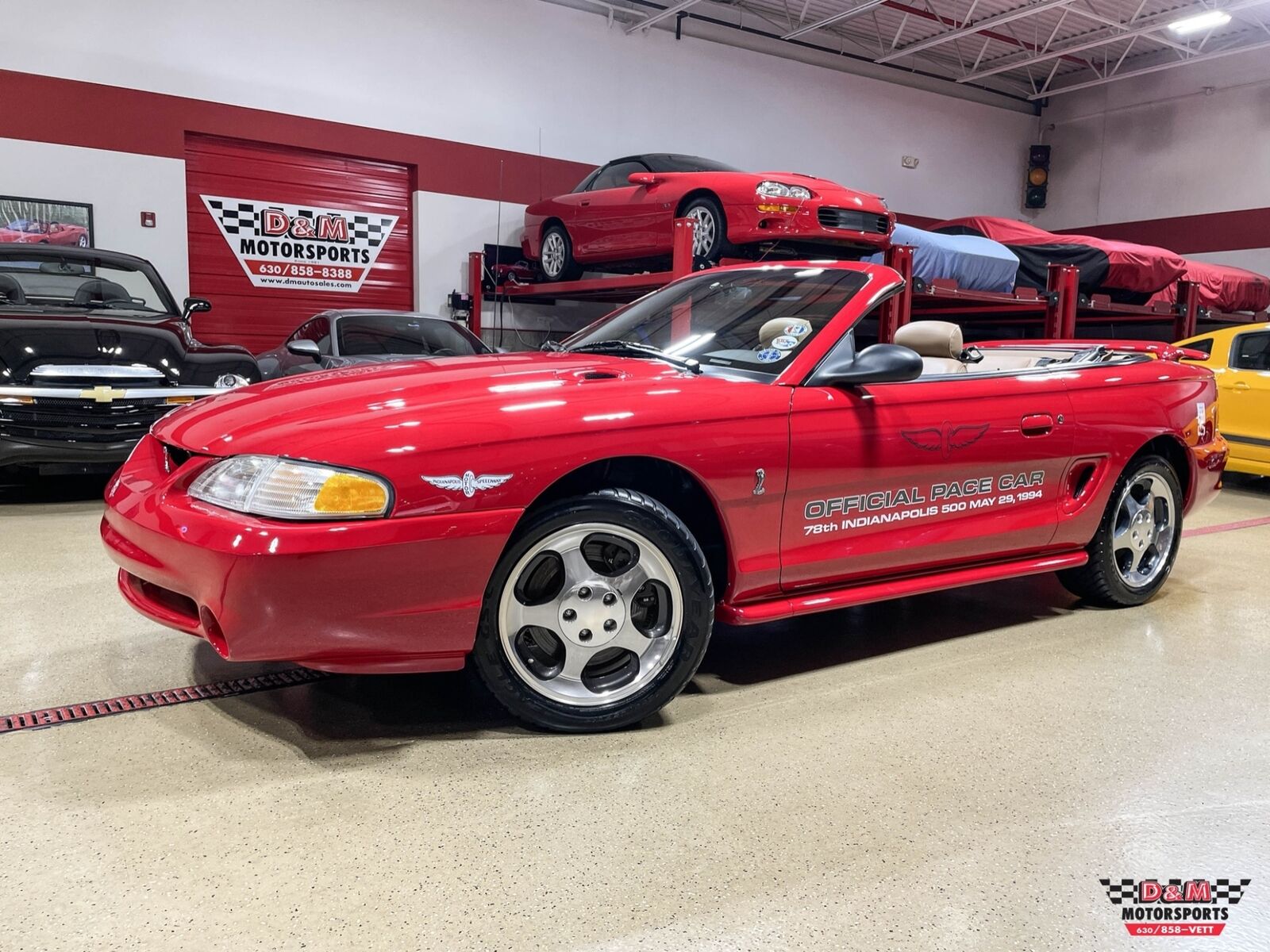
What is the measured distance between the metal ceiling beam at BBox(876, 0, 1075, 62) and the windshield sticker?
9402 millimetres

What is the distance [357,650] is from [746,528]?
0.98 metres

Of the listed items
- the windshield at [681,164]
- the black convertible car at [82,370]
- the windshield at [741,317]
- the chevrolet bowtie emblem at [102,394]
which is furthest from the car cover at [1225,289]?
the chevrolet bowtie emblem at [102,394]

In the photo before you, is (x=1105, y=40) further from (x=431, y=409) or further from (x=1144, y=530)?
(x=431, y=409)

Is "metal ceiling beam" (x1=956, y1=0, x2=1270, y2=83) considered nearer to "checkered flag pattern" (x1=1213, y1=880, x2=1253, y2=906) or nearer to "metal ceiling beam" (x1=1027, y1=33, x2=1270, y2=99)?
"metal ceiling beam" (x1=1027, y1=33, x2=1270, y2=99)

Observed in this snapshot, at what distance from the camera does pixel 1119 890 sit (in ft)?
5.19

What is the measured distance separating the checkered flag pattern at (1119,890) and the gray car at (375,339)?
4987 mm

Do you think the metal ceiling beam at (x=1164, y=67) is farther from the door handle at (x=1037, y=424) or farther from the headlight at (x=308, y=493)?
the headlight at (x=308, y=493)

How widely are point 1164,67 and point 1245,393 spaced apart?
774cm

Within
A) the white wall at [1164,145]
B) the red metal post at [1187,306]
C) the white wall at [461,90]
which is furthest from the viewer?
the white wall at [1164,145]

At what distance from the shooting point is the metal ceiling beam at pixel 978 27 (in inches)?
401

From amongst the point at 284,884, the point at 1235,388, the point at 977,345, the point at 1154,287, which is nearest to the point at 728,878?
the point at 284,884

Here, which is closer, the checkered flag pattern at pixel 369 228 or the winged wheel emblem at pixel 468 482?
the winged wheel emblem at pixel 468 482

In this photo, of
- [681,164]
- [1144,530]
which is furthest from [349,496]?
[681,164]

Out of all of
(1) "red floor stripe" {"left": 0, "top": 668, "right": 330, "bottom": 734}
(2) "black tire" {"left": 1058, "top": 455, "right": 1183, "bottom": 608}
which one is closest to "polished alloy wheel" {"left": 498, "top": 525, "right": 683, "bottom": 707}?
(1) "red floor stripe" {"left": 0, "top": 668, "right": 330, "bottom": 734}
